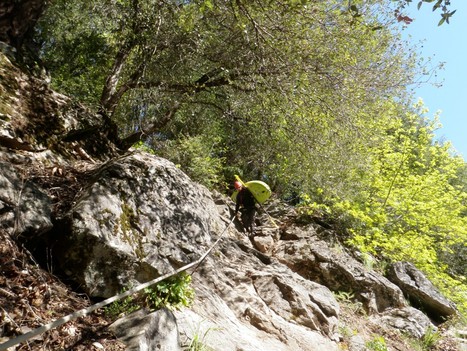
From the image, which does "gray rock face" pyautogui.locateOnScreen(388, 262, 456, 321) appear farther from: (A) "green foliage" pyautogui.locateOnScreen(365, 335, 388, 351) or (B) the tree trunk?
(B) the tree trunk

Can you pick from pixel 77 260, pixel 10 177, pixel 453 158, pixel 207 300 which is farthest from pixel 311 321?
pixel 453 158

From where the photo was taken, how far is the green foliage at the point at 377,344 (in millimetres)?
7869

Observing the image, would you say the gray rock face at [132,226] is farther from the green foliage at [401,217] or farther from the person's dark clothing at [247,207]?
the green foliage at [401,217]

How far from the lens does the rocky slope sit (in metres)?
3.31

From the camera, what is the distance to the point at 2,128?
4.71 m

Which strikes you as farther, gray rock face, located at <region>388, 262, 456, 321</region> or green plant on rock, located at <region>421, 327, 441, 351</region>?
gray rock face, located at <region>388, 262, 456, 321</region>

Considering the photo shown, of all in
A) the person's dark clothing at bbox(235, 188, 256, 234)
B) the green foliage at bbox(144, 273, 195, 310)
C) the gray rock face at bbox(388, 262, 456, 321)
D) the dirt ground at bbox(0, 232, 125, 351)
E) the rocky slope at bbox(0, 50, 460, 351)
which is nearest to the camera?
the dirt ground at bbox(0, 232, 125, 351)

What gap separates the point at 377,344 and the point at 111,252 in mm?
7019

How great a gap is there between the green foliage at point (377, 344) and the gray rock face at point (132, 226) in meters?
5.28

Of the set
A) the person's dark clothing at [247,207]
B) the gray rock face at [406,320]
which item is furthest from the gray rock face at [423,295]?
the person's dark clothing at [247,207]

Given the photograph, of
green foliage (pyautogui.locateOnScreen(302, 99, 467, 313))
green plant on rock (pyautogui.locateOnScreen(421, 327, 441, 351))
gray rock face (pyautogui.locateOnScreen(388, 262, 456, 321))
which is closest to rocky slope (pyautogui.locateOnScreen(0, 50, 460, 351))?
green plant on rock (pyautogui.locateOnScreen(421, 327, 441, 351))

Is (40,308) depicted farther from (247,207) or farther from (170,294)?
(247,207)

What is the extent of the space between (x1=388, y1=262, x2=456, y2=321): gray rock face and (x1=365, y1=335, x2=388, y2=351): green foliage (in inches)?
160

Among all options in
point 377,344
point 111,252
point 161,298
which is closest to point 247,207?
point 377,344
